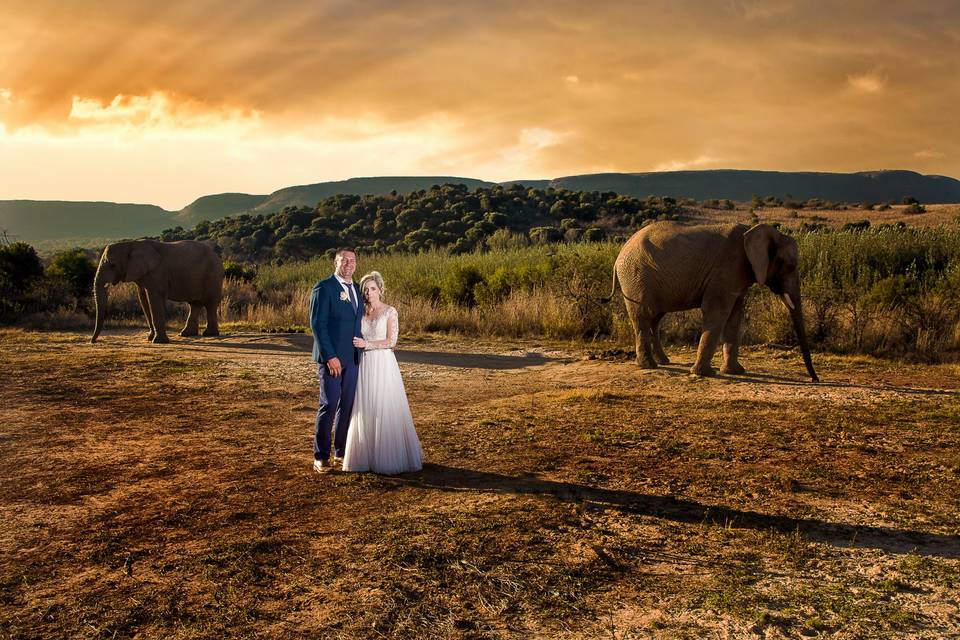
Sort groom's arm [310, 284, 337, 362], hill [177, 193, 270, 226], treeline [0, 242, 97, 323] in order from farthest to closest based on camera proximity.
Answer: hill [177, 193, 270, 226]
treeline [0, 242, 97, 323]
groom's arm [310, 284, 337, 362]

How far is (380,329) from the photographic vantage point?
21.4 ft

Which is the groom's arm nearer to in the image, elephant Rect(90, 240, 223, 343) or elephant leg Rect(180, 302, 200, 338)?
elephant Rect(90, 240, 223, 343)

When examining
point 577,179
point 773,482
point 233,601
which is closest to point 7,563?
point 233,601

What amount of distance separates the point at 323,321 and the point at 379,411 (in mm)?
913

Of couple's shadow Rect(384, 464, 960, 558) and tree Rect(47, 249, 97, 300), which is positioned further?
tree Rect(47, 249, 97, 300)

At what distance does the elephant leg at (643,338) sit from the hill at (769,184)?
335 feet

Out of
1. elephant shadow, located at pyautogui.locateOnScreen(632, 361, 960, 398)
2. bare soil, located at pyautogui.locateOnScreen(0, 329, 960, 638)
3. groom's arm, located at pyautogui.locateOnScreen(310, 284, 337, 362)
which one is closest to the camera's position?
bare soil, located at pyautogui.locateOnScreen(0, 329, 960, 638)

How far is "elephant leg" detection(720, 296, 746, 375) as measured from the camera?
11211 millimetres

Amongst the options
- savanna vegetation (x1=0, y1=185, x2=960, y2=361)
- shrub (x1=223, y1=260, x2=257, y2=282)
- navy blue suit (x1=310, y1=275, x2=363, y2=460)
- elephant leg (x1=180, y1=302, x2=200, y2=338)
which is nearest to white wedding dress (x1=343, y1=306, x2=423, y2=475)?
navy blue suit (x1=310, y1=275, x2=363, y2=460)

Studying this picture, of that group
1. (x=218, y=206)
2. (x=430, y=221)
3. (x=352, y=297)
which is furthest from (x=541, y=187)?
(x=352, y=297)

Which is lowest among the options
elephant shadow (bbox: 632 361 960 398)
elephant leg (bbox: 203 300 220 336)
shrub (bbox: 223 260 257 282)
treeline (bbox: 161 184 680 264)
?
elephant shadow (bbox: 632 361 960 398)

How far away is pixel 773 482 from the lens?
20.7 feet

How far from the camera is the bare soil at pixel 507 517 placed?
13.3ft

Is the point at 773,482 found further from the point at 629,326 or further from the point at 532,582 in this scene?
the point at 629,326
